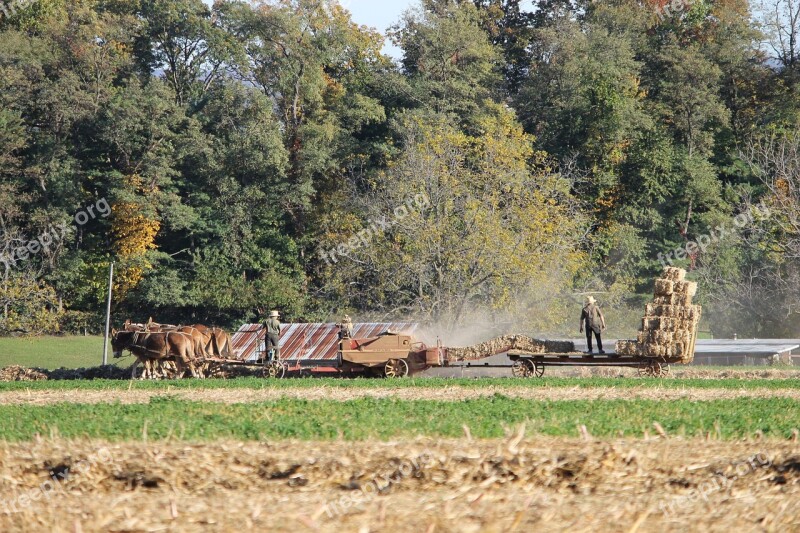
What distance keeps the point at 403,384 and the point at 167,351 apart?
804 centimetres

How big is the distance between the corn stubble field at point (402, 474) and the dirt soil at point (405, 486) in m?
0.02

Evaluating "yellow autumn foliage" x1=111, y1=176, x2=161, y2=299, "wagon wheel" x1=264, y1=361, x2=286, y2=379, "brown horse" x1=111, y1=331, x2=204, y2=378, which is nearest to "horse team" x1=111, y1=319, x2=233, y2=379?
"brown horse" x1=111, y1=331, x2=204, y2=378

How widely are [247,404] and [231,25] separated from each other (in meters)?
42.0

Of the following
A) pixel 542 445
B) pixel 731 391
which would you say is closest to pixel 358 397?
pixel 731 391

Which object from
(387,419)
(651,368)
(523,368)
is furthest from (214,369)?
(387,419)

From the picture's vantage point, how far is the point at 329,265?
48656 millimetres

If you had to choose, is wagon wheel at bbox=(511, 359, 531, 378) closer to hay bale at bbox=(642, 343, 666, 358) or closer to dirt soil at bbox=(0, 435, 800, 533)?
hay bale at bbox=(642, 343, 666, 358)

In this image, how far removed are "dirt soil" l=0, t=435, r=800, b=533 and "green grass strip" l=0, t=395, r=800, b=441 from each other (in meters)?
1.45

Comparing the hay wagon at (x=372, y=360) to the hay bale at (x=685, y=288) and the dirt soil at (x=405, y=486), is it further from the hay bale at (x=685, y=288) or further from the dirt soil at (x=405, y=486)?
the dirt soil at (x=405, y=486)

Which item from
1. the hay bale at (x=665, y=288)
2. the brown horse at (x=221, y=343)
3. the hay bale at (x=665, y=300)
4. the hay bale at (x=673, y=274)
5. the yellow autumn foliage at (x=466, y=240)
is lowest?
the brown horse at (x=221, y=343)

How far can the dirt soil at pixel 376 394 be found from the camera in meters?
20.8

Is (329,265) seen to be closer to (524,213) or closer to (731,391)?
(524,213)

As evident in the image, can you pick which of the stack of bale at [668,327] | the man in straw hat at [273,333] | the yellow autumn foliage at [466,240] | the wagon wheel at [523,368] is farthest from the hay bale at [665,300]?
the yellow autumn foliage at [466,240]

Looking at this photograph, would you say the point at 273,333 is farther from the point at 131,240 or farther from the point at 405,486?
the point at 131,240
